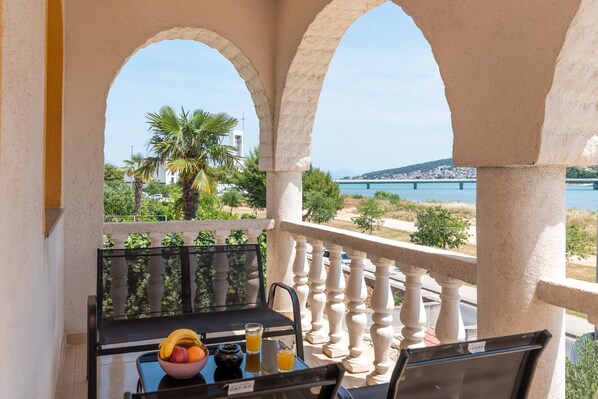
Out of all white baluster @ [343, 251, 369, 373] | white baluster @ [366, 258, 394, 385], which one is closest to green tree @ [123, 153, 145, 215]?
white baluster @ [343, 251, 369, 373]

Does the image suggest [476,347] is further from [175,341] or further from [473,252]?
[473,252]

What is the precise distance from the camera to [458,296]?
8.08 ft

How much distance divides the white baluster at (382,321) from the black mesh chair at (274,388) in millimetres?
1737

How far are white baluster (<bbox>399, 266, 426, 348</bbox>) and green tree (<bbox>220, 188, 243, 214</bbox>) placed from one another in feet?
72.6

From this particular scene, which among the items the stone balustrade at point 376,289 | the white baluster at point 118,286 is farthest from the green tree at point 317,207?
the white baluster at point 118,286

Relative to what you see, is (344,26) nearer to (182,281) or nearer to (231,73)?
(182,281)

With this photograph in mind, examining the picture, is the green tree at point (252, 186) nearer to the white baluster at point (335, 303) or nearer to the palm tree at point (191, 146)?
the palm tree at point (191, 146)

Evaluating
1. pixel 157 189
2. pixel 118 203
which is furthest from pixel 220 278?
pixel 157 189

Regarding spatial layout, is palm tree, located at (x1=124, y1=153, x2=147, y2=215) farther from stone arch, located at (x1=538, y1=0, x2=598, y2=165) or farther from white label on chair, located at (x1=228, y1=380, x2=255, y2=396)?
→ white label on chair, located at (x1=228, y1=380, x2=255, y2=396)

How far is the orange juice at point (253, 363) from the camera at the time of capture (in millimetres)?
2120

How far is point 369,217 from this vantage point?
33.0 m

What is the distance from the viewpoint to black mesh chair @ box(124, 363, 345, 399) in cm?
107

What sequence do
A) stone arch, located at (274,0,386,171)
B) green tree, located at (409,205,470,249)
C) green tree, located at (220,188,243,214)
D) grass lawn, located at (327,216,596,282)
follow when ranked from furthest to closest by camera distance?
grass lawn, located at (327,216,596,282), green tree, located at (409,205,470,249), green tree, located at (220,188,243,214), stone arch, located at (274,0,386,171)

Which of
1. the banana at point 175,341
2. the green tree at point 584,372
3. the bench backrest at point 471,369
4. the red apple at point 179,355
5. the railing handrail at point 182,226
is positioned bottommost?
the green tree at point 584,372
